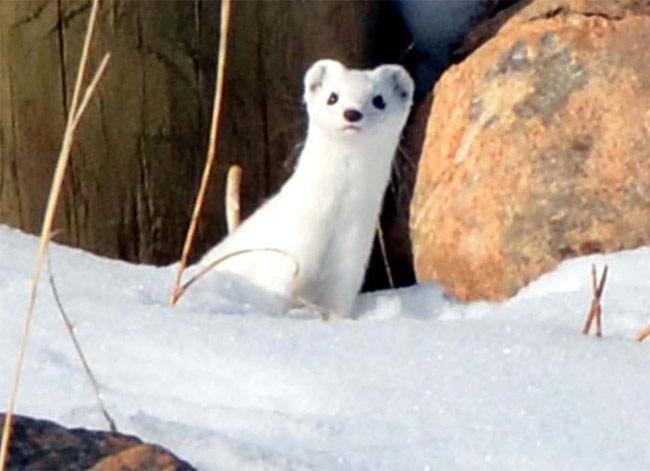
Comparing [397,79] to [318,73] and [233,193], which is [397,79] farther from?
[233,193]

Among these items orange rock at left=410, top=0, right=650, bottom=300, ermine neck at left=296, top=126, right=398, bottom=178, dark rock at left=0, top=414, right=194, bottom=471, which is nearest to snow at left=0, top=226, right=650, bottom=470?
dark rock at left=0, top=414, right=194, bottom=471

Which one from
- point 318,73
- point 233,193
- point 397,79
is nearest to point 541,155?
point 397,79

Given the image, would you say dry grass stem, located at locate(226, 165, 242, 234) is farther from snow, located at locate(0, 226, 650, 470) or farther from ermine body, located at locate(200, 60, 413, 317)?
snow, located at locate(0, 226, 650, 470)

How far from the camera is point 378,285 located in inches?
199

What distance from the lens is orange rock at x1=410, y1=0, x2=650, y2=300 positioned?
4129mm

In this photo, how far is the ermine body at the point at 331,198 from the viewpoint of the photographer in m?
4.35

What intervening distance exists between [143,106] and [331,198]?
0.51m

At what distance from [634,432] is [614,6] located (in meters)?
2.35

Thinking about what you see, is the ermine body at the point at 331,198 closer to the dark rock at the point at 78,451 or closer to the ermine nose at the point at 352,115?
the ermine nose at the point at 352,115

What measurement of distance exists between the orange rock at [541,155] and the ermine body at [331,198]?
0.15 m

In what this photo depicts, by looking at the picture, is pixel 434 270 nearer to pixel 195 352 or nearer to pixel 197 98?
pixel 197 98

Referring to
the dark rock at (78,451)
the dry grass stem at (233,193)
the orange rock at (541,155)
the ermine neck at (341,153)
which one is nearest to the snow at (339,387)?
the dark rock at (78,451)

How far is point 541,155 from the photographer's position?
4219mm

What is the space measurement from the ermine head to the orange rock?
152mm
